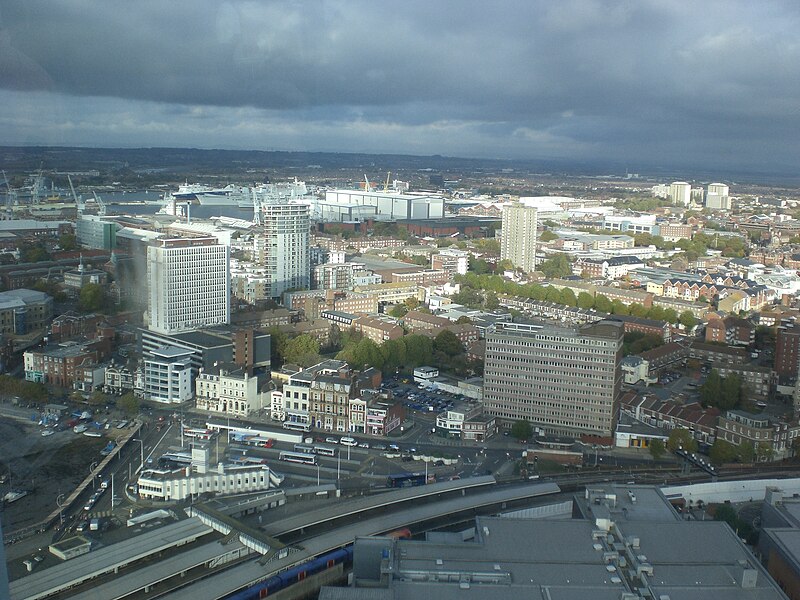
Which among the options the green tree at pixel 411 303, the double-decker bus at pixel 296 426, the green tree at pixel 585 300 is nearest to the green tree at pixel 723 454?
the double-decker bus at pixel 296 426

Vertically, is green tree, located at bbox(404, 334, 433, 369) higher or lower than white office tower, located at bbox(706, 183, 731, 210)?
lower

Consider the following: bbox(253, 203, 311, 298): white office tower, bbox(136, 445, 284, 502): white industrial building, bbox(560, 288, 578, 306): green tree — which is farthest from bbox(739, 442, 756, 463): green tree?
bbox(253, 203, 311, 298): white office tower

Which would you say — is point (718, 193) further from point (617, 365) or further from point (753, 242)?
point (617, 365)

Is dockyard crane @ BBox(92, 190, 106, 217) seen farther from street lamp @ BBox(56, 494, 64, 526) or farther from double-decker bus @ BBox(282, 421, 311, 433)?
street lamp @ BBox(56, 494, 64, 526)

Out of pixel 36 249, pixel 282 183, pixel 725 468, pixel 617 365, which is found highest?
pixel 282 183

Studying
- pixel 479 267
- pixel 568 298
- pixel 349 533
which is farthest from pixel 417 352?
pixel 479 267

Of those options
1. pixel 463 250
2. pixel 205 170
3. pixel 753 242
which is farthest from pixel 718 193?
pixel 205 170

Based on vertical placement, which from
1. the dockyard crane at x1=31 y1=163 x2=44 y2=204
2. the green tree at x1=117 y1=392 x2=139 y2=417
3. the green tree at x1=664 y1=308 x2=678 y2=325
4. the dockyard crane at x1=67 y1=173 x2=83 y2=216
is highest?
the dockyard crane at x1=31 y1=163 x2=44 y2=204

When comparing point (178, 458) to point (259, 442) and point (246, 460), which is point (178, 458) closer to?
point (246, 460)
